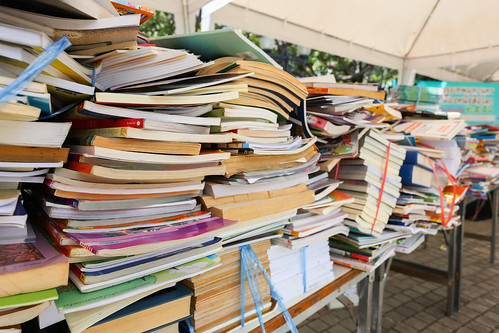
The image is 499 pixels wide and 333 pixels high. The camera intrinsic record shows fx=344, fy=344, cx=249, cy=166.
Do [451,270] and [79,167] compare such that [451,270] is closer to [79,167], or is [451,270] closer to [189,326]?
[189,326]

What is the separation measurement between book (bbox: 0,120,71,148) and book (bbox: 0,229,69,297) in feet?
0.60

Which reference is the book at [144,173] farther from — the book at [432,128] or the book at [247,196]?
the book at [432,128]

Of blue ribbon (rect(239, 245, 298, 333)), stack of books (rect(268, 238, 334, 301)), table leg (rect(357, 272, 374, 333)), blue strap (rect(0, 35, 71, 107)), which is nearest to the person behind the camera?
blue strap (rect(0, 35, 71, 107))

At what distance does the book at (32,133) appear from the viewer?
551 mm

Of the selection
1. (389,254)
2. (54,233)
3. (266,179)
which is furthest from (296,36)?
(54,233)

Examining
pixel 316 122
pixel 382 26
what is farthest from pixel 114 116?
pixel 382 26

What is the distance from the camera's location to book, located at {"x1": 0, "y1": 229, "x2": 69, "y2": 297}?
51 cm

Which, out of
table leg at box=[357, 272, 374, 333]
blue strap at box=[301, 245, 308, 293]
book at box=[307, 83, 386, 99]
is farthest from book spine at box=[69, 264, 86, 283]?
table leg at box=[357, 272, 374, 333]

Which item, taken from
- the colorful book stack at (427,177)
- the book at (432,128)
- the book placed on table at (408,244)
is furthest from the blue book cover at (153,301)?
the book at (432,128)

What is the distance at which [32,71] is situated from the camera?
0.52m

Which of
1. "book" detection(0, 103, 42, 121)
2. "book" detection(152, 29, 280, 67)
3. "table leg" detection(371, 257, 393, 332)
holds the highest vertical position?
"book" detection(152, 29, 280, 67)

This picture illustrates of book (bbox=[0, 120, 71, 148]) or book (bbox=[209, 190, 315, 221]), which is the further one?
book (bbox=[209, 190, 315, 221])

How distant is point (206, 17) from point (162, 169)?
1.63 m

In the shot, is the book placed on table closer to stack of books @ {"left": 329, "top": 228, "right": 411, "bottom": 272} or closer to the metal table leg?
stack of books @ {"left": 329, "top": 228, "right": 411, "bottom": 272}
